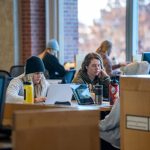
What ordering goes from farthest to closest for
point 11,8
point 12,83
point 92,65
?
point 11,8 → point 92,65 → point 12,83

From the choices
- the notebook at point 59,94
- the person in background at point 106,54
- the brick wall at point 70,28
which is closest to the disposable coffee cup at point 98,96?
the notebook at point 59,94

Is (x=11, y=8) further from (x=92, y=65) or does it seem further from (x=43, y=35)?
(x=92, y=65)

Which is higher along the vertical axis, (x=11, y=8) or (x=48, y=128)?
(x=11, y=8)

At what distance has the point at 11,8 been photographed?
9.26 metres

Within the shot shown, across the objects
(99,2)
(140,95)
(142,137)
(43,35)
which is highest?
(99,2)

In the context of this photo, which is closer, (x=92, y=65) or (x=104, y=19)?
(x=92, y=65)

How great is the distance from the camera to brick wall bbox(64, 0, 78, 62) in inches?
375

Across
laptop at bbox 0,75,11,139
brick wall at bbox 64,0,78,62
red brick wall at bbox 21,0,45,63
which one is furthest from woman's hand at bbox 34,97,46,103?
brick wall at bbox 64,0,78,62

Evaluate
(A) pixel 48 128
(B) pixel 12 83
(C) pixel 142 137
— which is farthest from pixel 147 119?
(B) pixel 12 83

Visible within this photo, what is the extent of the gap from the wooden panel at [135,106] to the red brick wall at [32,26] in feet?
21.3

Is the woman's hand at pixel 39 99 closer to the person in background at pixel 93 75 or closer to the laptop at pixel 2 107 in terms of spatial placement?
the person in background at pixel 93 75

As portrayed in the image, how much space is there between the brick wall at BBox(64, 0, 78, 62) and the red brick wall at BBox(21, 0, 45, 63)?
450 mm

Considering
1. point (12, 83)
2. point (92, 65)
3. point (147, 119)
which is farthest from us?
point (92, 65)

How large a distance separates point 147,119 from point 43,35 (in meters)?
6.83
